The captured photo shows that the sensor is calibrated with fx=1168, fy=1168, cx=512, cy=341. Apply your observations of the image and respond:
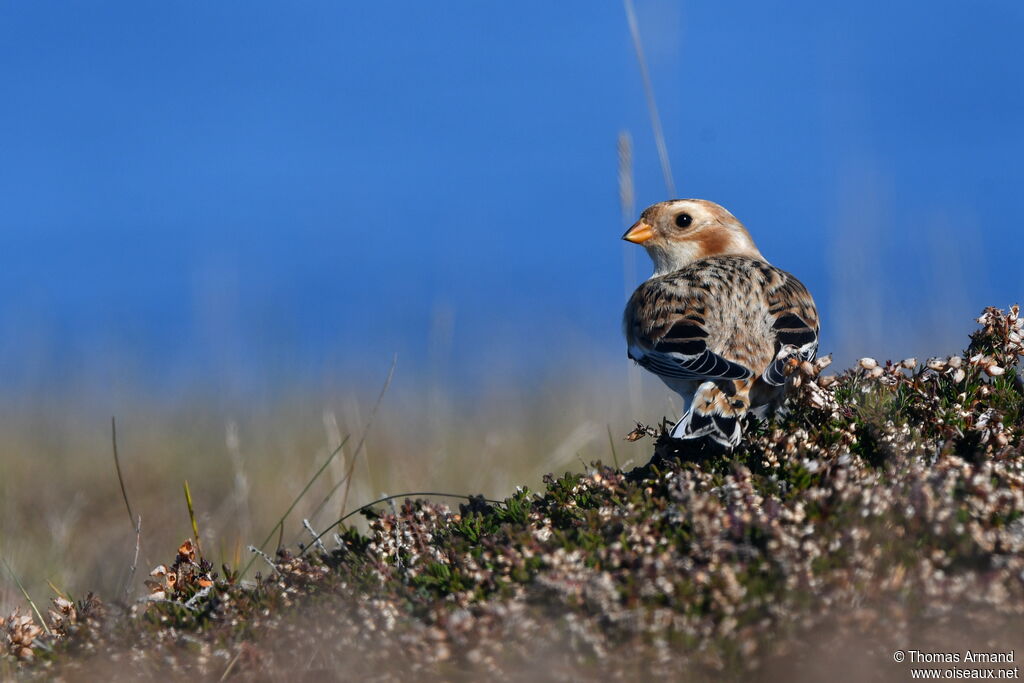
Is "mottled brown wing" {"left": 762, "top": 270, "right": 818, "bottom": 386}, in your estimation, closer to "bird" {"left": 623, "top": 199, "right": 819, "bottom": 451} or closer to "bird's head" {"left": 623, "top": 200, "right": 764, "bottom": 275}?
"bird" {"left": 623, "top": 199, "right": 819, "bottom": 451}

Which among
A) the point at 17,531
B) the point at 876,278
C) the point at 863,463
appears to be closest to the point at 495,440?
the point at 17,531

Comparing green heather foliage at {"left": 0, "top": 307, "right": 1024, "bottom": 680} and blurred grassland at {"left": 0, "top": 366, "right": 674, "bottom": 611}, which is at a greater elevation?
blurred grassland at {"left": 0, "top": 366, "right": 674, "bottom": 611}

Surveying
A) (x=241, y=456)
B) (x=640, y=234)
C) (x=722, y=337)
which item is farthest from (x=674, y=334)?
(x=241, y=456)

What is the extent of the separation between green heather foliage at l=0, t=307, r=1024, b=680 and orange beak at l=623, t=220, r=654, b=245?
1984 mm

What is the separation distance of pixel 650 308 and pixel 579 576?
6.89 feet

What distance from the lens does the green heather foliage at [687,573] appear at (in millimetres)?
2521

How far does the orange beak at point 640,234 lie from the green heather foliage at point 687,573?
1984 millimetres

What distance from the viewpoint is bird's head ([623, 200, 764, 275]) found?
5.71 m

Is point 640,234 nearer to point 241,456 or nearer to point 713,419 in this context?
point 713,419

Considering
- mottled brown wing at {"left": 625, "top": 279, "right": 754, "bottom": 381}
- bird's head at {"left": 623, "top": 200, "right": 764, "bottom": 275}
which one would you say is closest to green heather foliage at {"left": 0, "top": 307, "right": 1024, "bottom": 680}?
mottled brown wing at {"left": 625, "top": 279, "right": 754, "bottom": 381}

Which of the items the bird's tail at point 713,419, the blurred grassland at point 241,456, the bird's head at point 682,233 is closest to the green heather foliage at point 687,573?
the bird's tail at point 713,419

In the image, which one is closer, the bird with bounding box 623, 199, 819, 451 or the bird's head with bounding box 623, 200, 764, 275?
the bird with bounding box 623, 199, 819, 451

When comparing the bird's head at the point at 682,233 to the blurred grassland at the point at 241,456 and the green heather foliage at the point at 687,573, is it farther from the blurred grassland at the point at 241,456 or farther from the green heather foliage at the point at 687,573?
the green heather foliage at the point at 687,573

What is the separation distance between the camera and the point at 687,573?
8.81 ft
